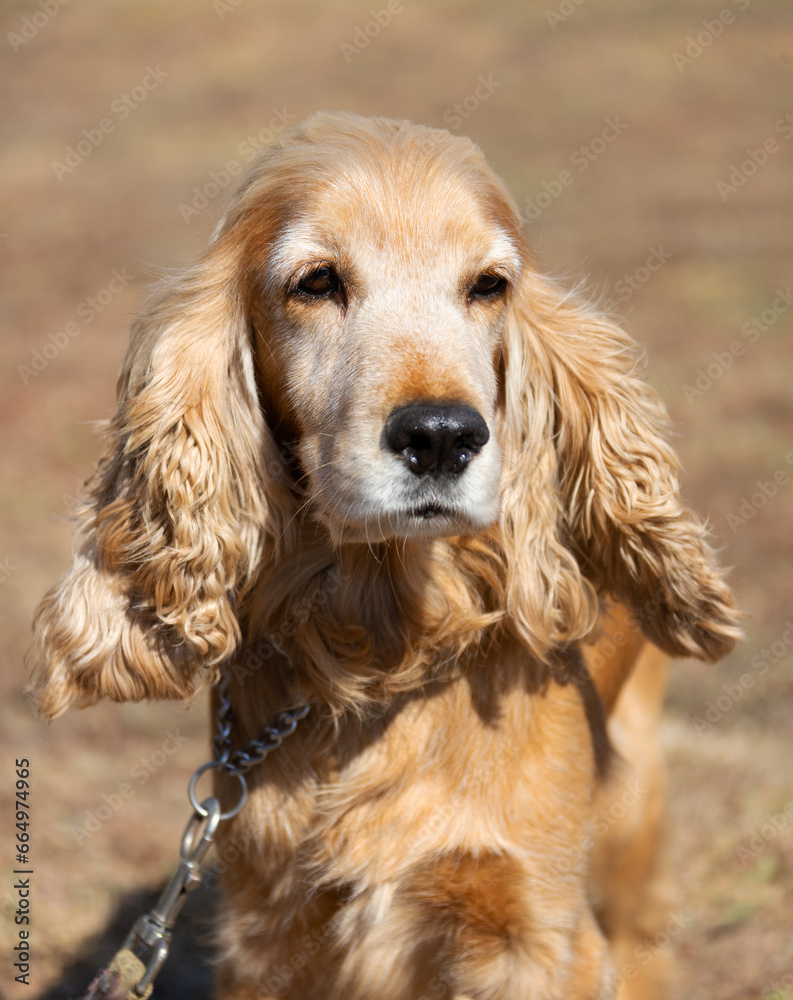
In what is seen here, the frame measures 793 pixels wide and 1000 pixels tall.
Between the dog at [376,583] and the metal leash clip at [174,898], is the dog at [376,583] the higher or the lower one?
the higher one

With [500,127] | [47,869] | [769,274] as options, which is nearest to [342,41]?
[500,127]

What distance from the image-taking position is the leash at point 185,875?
7.76 ft

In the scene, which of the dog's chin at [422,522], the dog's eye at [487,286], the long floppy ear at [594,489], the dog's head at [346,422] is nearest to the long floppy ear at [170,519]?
the dog's head at [346,422]

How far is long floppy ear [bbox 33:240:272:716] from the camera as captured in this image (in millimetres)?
2451

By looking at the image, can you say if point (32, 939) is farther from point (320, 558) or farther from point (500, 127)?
point (500, 127)

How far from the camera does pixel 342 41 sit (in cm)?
1906

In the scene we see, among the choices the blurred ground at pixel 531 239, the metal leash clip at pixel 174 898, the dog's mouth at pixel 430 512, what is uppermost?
the dog's mouth at pixel 430 512

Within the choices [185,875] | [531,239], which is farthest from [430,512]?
[531,239]

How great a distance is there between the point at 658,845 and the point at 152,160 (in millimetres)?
13752

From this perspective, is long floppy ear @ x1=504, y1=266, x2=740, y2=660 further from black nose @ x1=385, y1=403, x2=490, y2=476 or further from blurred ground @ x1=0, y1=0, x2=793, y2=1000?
black nose @ x1=385, y1=403, x2=490, y2=476

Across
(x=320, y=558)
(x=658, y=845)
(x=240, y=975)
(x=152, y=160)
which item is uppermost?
(x=320, y=558)

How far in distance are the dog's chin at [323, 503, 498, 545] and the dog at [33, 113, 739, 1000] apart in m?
0.16

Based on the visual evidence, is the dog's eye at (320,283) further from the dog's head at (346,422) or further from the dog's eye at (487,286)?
the dog's eye at (487,286)

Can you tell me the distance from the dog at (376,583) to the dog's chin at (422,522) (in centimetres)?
16
